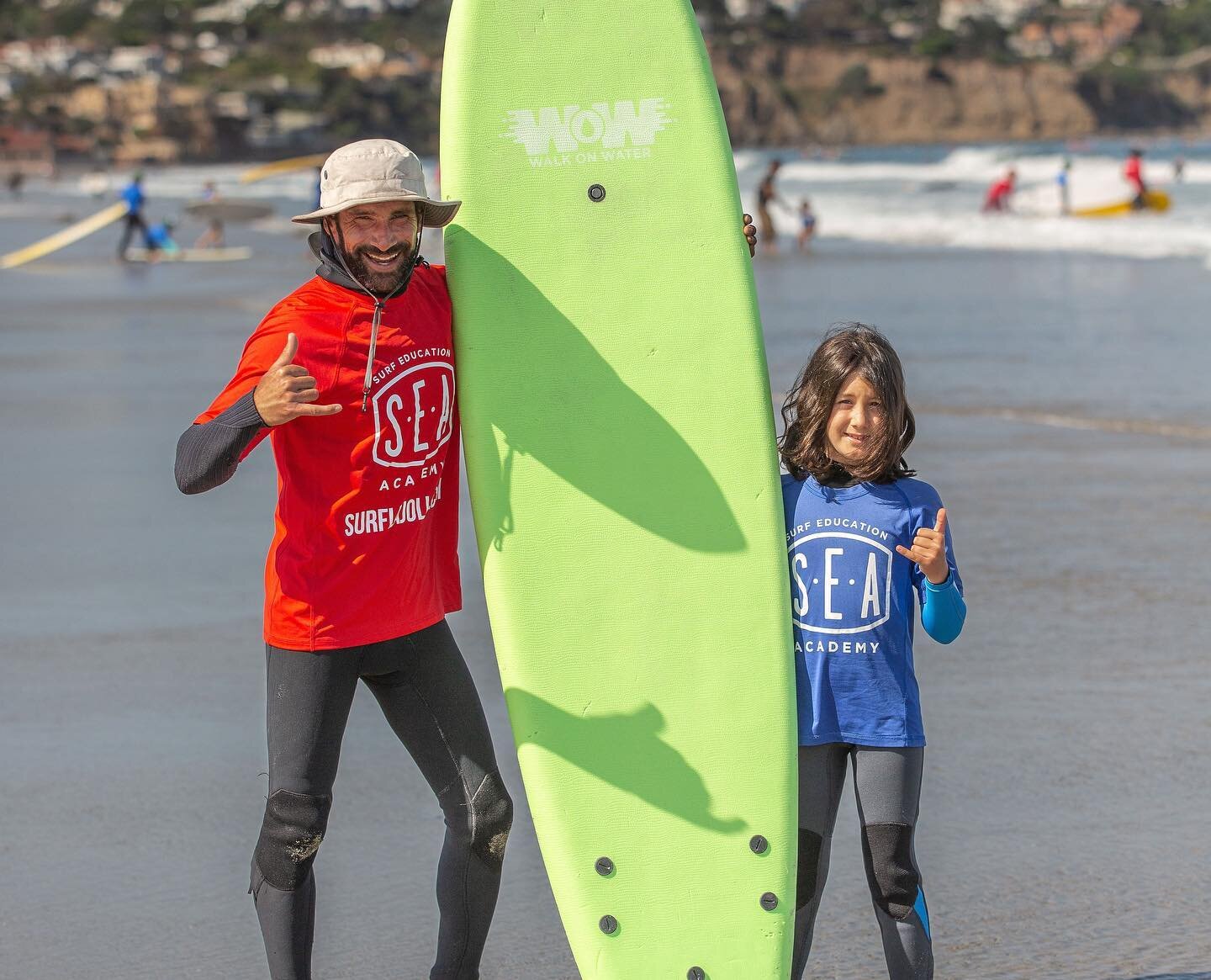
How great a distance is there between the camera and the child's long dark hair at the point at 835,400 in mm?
2943

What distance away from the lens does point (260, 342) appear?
9.33ft

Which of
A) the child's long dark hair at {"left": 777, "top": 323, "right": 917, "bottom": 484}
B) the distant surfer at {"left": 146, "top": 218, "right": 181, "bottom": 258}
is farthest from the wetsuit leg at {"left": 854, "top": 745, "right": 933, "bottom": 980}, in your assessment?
the distant surfer at {"left": 146, "top": 218, "right": 181, "bottom": 258}

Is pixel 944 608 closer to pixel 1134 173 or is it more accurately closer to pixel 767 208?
pixel 767 208

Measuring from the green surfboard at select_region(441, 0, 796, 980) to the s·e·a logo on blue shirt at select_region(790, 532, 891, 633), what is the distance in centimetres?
11

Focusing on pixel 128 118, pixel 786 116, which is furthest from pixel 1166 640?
pixel 786 116

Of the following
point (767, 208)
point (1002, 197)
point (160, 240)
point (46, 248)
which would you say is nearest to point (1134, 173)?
point (1002, 197)

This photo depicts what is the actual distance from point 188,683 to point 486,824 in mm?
2350

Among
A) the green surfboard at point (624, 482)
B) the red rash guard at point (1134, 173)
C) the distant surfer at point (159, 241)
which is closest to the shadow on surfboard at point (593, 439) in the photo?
the green surfboard at point (624, 482)

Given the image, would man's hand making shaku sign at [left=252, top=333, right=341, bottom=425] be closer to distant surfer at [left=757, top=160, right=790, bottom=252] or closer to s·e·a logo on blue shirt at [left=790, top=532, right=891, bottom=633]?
s·e·a logo on blue shirt at [left=790, top=532, right=891, bottom=633]

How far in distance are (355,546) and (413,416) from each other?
238mm

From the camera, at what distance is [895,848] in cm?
280

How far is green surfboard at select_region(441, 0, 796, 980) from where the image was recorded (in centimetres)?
306

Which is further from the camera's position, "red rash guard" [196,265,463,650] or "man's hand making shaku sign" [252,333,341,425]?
"red rash guard" [196,265,463,650]

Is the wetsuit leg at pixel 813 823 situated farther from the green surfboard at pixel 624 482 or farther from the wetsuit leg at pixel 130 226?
the wetsuit leg at pixel 130 226
